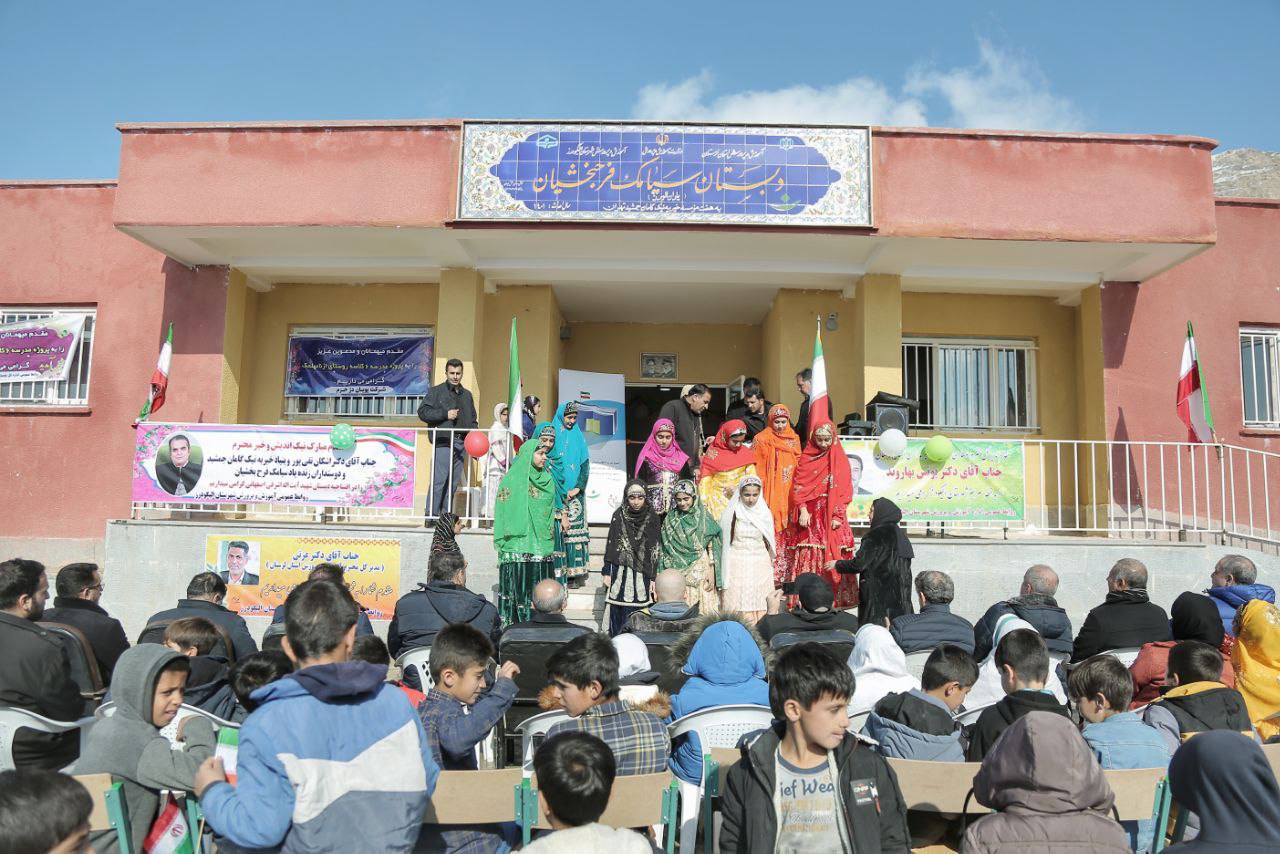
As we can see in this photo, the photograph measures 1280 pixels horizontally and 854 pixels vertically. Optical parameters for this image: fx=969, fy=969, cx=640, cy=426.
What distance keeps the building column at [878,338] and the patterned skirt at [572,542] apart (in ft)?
13.0

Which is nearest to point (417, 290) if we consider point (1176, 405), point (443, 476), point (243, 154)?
point (243, 154)

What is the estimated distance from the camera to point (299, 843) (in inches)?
93.0

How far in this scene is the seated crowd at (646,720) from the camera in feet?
7.88

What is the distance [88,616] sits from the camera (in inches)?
191

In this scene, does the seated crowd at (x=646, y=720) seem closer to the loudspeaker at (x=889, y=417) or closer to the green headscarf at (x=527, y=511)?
the green headscarf at (x=527, y=511)

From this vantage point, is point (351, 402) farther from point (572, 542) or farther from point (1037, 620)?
point (1037, 620)

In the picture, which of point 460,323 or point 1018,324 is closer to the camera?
point 460,323

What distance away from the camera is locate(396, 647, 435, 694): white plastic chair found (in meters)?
5.16

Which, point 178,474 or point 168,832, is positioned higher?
point 178,474

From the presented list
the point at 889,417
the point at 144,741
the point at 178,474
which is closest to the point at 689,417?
the point at 889,417

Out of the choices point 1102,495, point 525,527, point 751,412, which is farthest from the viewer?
point 1102,495

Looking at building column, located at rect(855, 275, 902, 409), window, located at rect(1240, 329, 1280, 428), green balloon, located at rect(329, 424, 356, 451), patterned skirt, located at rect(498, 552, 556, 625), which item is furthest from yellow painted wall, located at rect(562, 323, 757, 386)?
window, located at rect(1240, 329, 1280, 428)

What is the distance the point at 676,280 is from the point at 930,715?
8.60 metres

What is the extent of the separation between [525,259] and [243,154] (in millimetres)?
3220
